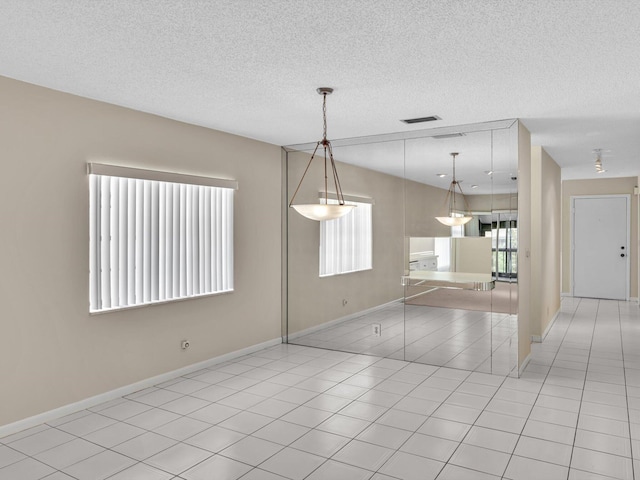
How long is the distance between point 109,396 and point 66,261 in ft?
3.82

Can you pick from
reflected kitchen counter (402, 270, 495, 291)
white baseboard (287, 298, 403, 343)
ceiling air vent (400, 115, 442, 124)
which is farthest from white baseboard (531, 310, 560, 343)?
ceiling air vent (400, 115, 442, 124)

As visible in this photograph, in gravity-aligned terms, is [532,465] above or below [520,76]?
below

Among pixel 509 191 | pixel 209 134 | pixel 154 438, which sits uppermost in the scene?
pixel 209 134

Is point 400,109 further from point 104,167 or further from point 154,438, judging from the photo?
point 154,438

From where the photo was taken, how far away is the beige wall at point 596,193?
9.14 meters

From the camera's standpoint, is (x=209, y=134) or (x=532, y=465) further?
(x=209, y=134)

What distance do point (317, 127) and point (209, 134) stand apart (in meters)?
1.09

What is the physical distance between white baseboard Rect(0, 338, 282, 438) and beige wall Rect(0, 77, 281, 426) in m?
0.04

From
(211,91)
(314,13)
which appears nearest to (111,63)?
(211,91)

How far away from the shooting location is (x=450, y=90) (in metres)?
3.51

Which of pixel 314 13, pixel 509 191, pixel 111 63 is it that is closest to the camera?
pixel 314 13

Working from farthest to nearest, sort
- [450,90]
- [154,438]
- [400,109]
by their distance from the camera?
[400,109]
[450,90]
[154,438]

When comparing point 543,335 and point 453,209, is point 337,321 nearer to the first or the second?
point 453,209

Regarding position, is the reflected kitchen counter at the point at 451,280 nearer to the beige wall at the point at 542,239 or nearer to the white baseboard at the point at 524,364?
the white baseboard at the point at 524,364
